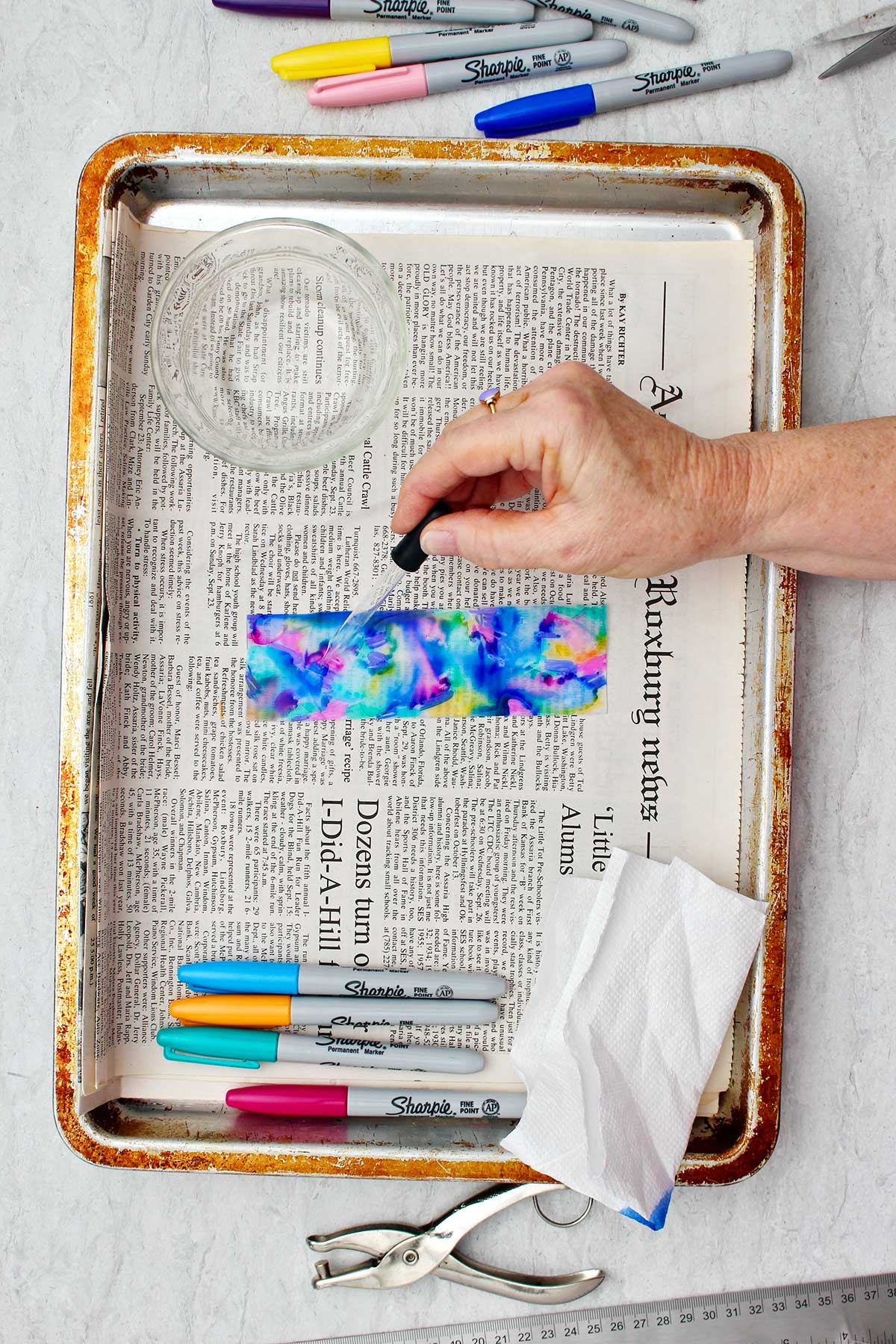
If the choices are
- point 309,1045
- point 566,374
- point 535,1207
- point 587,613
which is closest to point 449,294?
point 566,374

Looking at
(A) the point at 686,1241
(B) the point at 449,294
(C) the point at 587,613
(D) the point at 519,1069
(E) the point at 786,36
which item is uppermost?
(E) the point at 786,36

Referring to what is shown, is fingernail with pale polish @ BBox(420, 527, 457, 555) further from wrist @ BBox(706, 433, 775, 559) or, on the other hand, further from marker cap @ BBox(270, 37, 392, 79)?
marker cap @ BBox(270, 37, 392, 79)

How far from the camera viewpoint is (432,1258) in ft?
2.06

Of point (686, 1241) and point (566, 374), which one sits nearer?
point (566, 374)

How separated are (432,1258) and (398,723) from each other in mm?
385

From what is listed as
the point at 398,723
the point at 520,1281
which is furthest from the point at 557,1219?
the point at 398,723

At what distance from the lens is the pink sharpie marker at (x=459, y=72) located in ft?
2.00

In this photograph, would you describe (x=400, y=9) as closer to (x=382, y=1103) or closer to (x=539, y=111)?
(x=539, y=111)

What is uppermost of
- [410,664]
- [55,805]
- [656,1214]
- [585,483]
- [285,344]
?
[285,344]

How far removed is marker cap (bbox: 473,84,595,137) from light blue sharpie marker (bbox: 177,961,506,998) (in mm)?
591

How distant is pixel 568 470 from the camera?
1.69ft

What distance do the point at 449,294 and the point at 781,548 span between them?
0.93ft

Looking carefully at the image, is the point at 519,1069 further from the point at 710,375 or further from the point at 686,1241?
the point at 710,375

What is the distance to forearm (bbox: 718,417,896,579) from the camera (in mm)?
547
